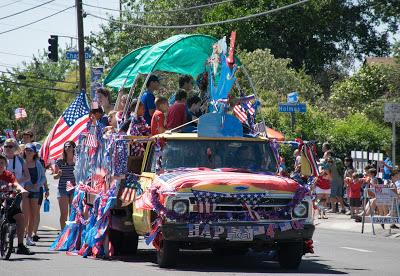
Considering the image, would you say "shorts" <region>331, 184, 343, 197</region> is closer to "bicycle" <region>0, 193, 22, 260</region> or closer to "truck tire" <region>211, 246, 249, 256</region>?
"truck tire" <region>211, 246, 249, 256</region>

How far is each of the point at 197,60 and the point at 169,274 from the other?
564 cm

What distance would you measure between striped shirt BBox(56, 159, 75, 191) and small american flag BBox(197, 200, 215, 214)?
280 inches

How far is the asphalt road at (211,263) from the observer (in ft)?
46.8

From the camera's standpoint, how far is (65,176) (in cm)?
2083

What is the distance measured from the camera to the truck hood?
14023 millimetres

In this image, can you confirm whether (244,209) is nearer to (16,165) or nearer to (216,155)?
(216,155)

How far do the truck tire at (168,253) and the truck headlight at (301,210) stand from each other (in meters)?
1.63

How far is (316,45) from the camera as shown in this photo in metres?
69.8

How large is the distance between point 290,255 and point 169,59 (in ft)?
15.3

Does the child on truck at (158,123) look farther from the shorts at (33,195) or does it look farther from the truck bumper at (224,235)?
the shorts at (33,195)

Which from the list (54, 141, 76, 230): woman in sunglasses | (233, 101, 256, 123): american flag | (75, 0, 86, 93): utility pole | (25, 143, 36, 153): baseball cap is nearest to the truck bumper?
(233, 101, 256, 123): american flag

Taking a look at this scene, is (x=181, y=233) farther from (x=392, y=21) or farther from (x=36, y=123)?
(x=36, y=123)

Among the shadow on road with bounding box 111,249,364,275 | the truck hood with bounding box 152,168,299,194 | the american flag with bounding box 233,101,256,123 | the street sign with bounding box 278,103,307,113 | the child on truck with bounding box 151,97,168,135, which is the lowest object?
the shadow on road with bounding box 111,249,364,275

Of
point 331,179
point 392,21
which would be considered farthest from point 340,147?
point 392,21
